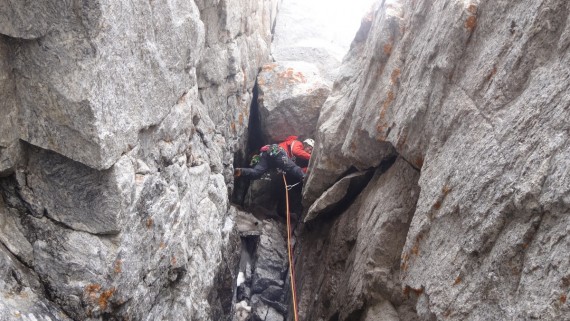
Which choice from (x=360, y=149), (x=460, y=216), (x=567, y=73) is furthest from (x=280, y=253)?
(x=567, y=73)

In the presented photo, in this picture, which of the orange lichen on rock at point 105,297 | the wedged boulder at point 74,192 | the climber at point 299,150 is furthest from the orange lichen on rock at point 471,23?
the climber at point 299,150

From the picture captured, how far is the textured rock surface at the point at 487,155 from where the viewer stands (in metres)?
3.90

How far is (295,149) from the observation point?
14.3 m

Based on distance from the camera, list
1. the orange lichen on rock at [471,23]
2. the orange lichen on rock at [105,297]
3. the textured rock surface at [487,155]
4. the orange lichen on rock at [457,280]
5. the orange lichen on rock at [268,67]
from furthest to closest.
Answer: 1. the orange lichen on rock at [268,67]
2. the orange lichen on rock at [471,23]
3. the orange lichen on rock at [105,297]
4. the orange lichen on rock at [457,280]
5. the textured rock surface at [487,155]

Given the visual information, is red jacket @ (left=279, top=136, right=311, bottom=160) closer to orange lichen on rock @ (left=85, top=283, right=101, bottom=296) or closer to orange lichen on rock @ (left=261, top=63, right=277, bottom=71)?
A: orange lichen on rock @ (left=261, top=63, right=277, bottom=71)

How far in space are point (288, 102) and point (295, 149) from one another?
175cm

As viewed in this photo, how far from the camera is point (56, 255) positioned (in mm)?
5000

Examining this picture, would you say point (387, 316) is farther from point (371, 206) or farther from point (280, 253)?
point (280, 253)

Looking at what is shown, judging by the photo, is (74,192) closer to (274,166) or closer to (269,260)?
(269,260)

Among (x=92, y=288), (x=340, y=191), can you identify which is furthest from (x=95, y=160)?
Answer: (x=340, y=191)

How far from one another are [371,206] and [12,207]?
5.62m

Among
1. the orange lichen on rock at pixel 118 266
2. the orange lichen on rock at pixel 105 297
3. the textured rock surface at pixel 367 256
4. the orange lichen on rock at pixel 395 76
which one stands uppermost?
the orange lichen on rock at pixel 395 76

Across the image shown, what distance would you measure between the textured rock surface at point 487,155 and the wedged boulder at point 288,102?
7.56 meters

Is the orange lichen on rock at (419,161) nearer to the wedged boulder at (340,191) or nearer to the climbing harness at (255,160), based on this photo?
the wedged boulder at (340,191)
